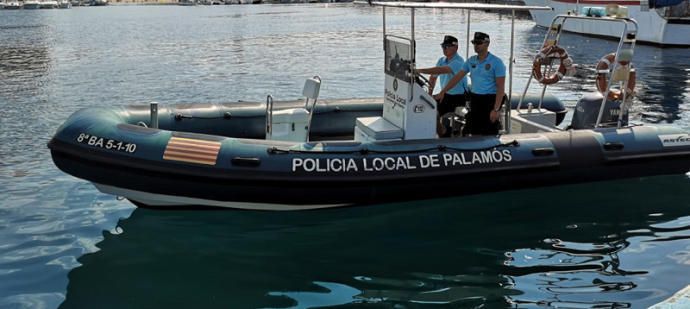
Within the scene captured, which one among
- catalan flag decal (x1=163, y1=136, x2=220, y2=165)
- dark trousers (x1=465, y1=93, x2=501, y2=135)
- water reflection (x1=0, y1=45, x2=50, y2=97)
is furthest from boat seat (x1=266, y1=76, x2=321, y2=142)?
water reflection (x1=0, y1=45, x2=50, y2=97)

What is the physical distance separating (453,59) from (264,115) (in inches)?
92.6

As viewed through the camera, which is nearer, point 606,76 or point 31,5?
point 606,76

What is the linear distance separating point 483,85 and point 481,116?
364 millimetres

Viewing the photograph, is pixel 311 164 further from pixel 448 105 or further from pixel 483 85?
pixel 483 85

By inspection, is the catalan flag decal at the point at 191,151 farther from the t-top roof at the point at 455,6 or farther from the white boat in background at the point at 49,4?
the white boat in background at the point at 49,4

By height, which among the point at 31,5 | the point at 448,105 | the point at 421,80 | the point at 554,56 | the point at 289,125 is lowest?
the point at 289,125

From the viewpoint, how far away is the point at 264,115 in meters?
8.27

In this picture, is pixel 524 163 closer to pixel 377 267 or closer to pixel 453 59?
pixel 453 59

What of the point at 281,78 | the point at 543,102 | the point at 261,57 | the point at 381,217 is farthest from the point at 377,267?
the point at 261,57

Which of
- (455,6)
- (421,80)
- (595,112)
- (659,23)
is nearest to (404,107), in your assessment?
(421,80)

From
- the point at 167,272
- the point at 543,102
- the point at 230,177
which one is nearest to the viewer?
the point at 167,272

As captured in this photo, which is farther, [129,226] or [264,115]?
[264,115]

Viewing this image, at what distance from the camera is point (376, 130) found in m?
7.18

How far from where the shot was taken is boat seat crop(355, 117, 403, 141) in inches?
281
